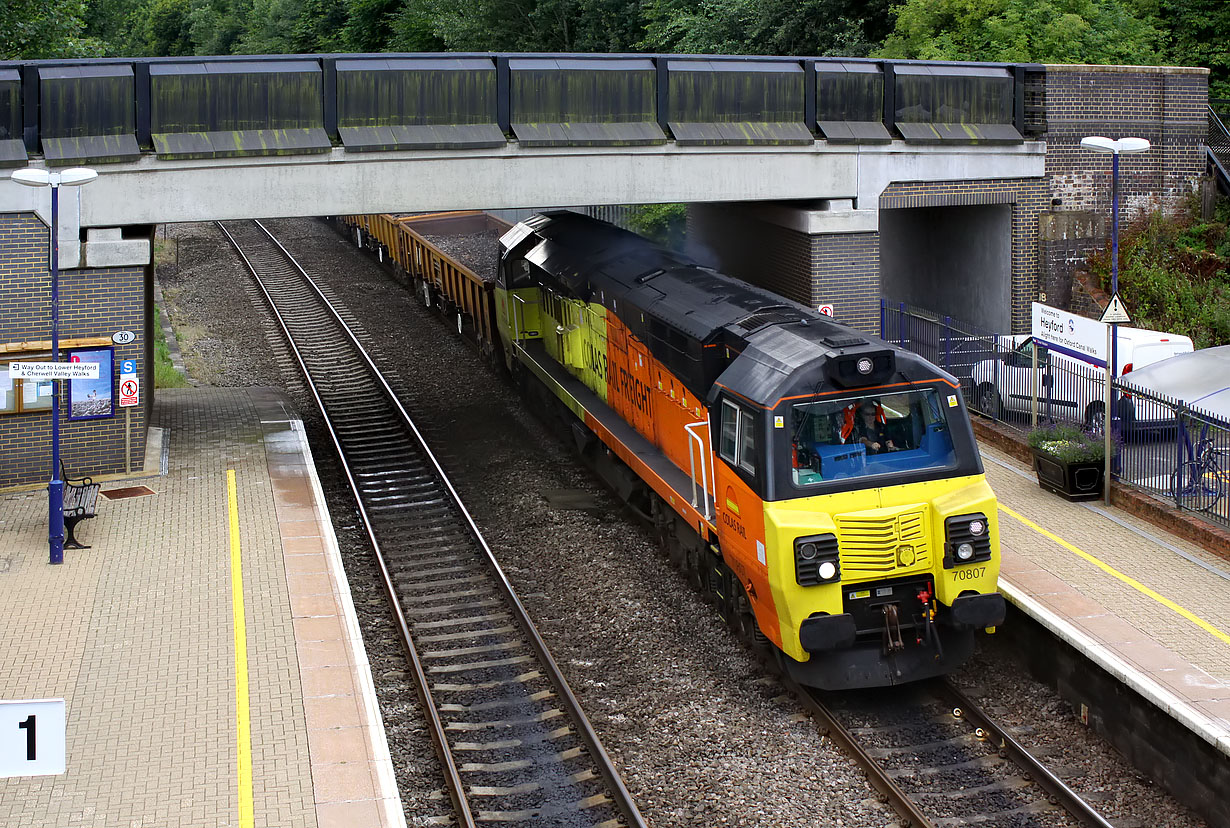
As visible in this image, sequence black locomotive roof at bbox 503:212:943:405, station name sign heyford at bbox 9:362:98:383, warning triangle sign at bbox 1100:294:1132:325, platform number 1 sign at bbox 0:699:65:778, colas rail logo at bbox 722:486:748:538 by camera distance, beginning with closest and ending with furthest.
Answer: platform number 1 sign at bbox 0:699:65:778 < black locomotive roof at bbox 503:212:943:405 < colas rail logo at bbox 722:486:748:538 < station name sign heyford at bbox 9:362:98:383 < warning triangle sign at bbox 1100:294:1132:325

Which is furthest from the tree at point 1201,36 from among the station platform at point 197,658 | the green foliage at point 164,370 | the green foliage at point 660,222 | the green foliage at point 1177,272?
the green foliage at point 164,370

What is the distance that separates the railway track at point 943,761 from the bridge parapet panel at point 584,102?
10221 mm

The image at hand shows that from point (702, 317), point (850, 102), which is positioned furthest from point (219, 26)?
point (702, 317)

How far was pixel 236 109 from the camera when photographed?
18.2 meters

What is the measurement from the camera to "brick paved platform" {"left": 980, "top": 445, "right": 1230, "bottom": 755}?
425 inches

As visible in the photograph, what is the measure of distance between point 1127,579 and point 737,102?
1037cm

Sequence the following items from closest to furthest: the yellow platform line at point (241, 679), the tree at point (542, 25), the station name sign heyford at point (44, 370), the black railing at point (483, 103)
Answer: the yellow platform line at point (241, 679) → the station name sign heyford at point (44, 370) → the black railing at point (483, 103) → the tree at point (542, 25)

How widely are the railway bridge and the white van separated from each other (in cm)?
250

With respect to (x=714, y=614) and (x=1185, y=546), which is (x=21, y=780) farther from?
(x=1185, y=546)

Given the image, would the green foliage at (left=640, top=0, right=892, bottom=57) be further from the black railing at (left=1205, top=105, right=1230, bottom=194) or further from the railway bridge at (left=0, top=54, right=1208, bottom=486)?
the railway bridge at (left=0, top=54, right=1208, bottom=486)

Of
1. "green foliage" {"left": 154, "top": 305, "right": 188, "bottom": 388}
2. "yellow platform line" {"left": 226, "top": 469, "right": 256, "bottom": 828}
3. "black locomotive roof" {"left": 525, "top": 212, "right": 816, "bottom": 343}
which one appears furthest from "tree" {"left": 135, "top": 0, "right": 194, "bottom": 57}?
"yellow platform line" {"left": 226, "top": 469, "right": 256, "bottom": 828}

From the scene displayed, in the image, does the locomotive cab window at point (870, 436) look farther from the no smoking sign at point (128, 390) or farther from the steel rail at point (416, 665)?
the no smoking sign at point (128, 390)

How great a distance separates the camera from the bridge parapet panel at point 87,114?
57.1 feet

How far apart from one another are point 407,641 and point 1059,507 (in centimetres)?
864
